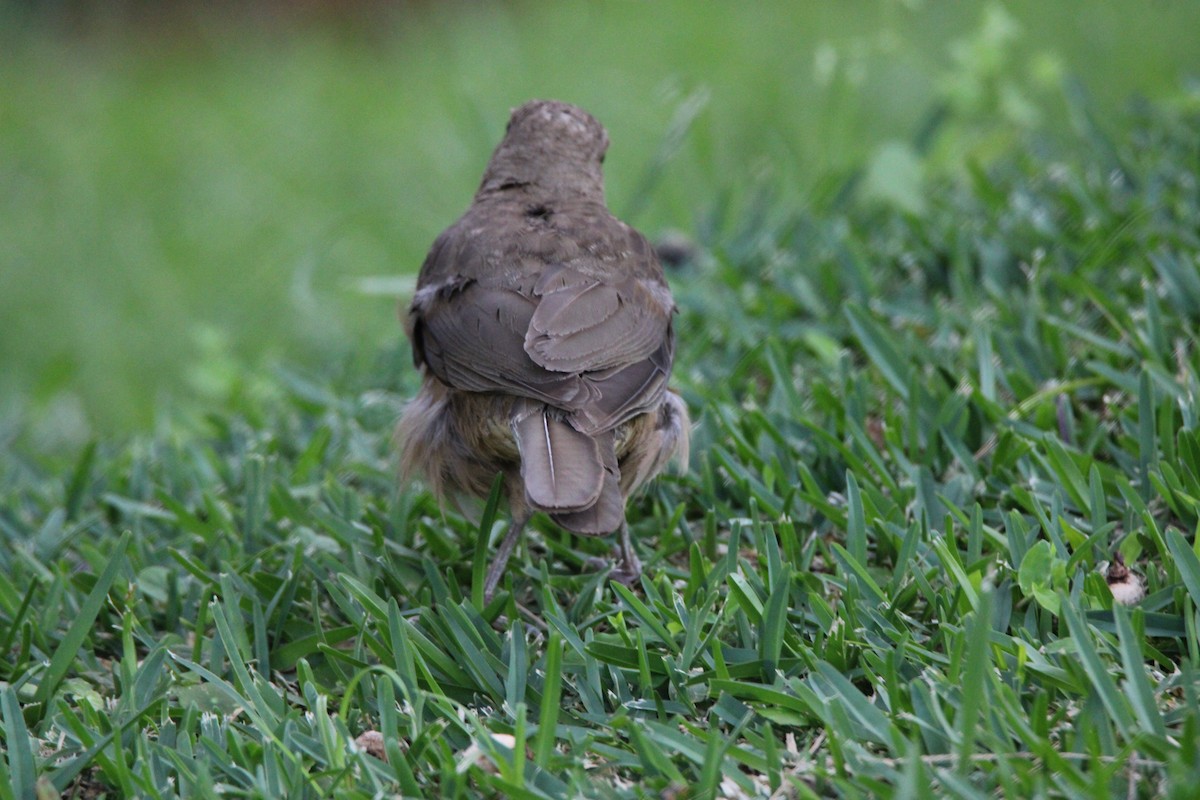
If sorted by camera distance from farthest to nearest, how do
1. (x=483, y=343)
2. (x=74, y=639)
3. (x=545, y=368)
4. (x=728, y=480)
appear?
(x=728, y=480) → (x=483, y=343) → (x=545, y=368) → (x=74, y=639)

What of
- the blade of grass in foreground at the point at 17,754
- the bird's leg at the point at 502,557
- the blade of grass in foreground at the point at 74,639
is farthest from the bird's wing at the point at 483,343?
the blade of grass in foreground at the point at 17,754

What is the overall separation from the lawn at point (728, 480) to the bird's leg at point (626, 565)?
8cm

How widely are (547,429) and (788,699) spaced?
3.15 ft

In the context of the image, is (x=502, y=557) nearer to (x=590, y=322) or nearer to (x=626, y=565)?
(x=626, y=565)

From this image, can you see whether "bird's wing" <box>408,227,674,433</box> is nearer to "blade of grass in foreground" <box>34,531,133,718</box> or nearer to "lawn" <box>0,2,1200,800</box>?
"lawn" <box>0,2,1200,800</box>

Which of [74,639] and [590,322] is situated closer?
[74,639]

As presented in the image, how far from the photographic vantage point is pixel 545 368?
3307 mm

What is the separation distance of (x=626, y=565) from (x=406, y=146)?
563cm

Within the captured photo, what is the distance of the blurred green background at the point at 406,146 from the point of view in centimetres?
611

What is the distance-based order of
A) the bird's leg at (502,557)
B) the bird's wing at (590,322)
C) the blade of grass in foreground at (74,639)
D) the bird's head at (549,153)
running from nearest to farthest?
the blade of grass in foreground at (74,639) < the bird's wing at (590,322) < the bird's leg at (502,557) < the bird's head at (549,153)

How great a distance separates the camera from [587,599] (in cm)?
334

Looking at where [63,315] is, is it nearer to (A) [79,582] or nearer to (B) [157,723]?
(A) [79,582]

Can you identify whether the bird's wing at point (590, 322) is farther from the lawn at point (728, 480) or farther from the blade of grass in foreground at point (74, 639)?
the blade of grass in foreground at point (74, 639)

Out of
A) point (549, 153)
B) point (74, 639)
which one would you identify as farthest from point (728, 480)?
point (74, 639)
